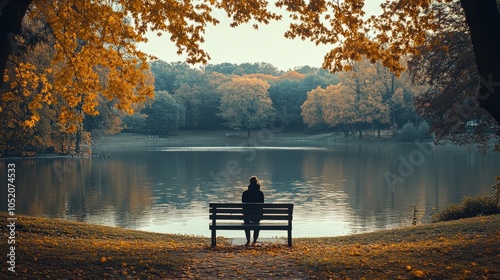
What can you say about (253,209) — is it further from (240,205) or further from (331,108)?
(331,108)

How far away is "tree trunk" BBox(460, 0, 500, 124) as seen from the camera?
7844 millimetres

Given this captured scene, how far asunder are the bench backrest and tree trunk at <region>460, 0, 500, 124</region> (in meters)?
5.09

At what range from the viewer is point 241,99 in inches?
4707

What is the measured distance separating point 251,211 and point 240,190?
19.8m

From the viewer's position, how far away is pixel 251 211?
1204cm

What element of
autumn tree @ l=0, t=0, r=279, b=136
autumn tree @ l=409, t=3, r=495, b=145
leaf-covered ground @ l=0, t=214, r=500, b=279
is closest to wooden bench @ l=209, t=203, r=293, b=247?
leaf-covered ground @ l=0, t=214, r=500, b=279

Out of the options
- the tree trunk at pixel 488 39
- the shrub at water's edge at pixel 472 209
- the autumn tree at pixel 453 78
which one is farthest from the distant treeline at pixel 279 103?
the tree trunk at pixel 488 39

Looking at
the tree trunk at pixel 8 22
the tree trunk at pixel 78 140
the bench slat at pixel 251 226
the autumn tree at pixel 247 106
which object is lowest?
the bench slat at pixel 251 226

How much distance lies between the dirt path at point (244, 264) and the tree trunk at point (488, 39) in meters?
3.76

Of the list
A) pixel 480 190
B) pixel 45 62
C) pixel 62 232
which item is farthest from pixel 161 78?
pixel 62 232

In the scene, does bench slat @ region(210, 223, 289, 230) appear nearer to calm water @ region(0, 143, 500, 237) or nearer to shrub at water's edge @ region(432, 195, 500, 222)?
calm water @ region(0, 143, 500, 237)

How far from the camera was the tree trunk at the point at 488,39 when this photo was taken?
25.7ft

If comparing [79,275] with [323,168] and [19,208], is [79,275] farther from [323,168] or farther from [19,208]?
[323,168]

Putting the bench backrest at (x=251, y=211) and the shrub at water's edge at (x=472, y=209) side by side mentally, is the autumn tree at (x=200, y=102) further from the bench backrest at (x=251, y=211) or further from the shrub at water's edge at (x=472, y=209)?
the bench backrest at (x=251, y=211)
